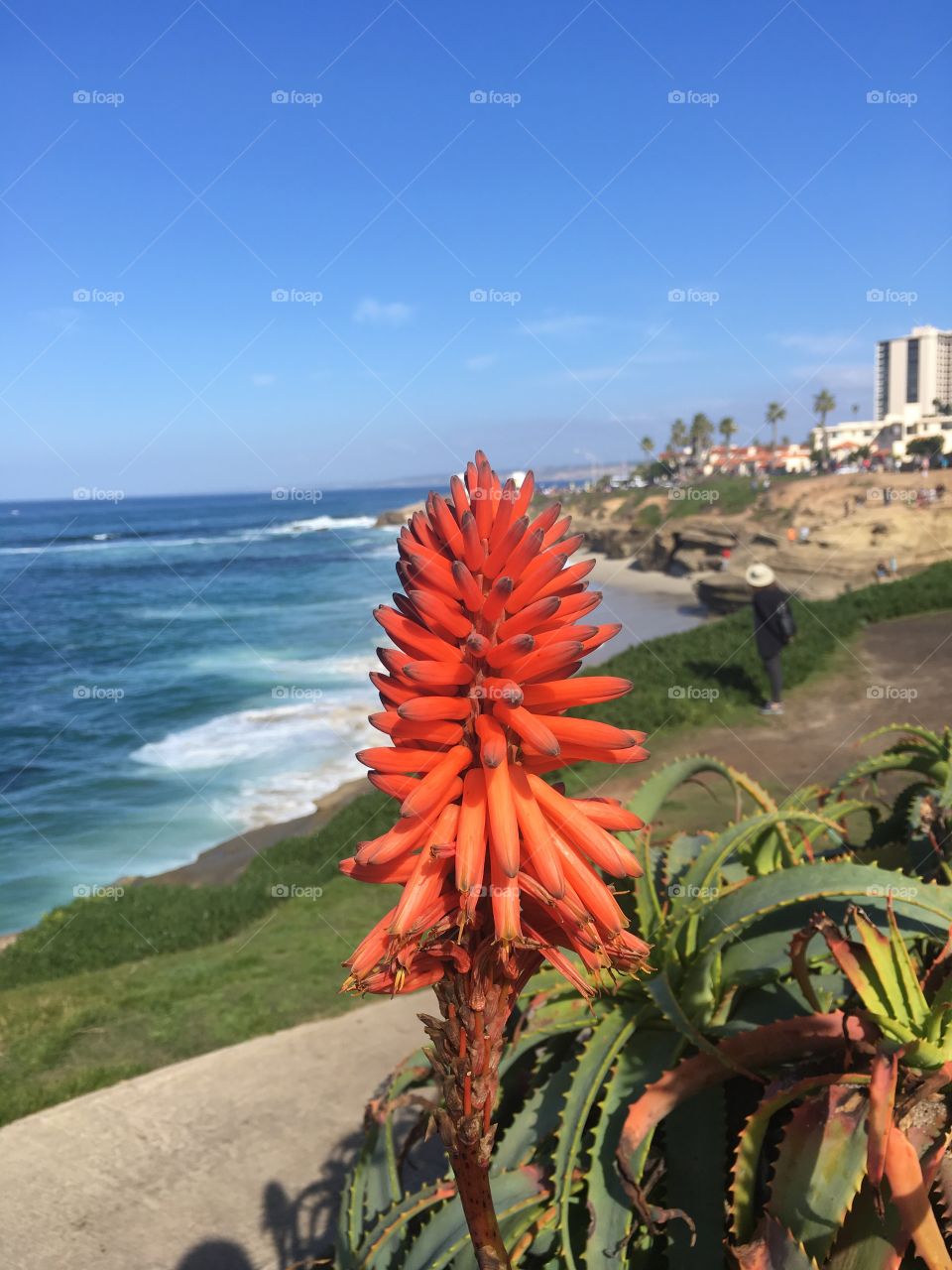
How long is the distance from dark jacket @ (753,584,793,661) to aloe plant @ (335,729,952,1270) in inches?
355

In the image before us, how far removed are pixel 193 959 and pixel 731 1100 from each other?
6.15 m

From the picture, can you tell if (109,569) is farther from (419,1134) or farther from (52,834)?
(419,1134)

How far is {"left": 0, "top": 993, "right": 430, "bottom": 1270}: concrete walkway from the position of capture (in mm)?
4098

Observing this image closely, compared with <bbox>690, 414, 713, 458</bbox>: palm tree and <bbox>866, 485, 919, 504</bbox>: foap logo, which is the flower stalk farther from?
<bbox>690, 414, 713, 458</bbox>: palm tree

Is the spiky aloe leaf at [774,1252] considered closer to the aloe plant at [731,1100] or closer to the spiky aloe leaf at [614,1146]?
the aloe plant at [731,1100]

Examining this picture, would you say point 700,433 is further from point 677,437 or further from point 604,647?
point 604,647

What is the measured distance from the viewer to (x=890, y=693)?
12.1 metres

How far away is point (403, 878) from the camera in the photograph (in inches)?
65.1

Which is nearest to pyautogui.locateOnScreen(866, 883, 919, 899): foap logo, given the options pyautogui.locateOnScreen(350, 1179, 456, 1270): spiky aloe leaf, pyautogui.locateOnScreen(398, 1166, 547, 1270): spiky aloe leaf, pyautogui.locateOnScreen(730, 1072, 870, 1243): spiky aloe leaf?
pyautogui.locateOnScreen(730, 1072, 870, 1243): spiky aloe leaf

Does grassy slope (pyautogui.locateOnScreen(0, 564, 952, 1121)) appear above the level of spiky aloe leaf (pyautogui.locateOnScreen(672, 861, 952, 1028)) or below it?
below

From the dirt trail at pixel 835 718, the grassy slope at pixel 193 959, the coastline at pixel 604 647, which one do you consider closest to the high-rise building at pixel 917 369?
the coastline at pixel 604 647

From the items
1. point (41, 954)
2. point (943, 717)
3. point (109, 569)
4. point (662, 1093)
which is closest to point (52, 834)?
point (41, 954)

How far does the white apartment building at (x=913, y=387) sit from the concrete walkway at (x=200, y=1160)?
114ft

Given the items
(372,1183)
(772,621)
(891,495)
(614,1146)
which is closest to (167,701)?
(772,621)
